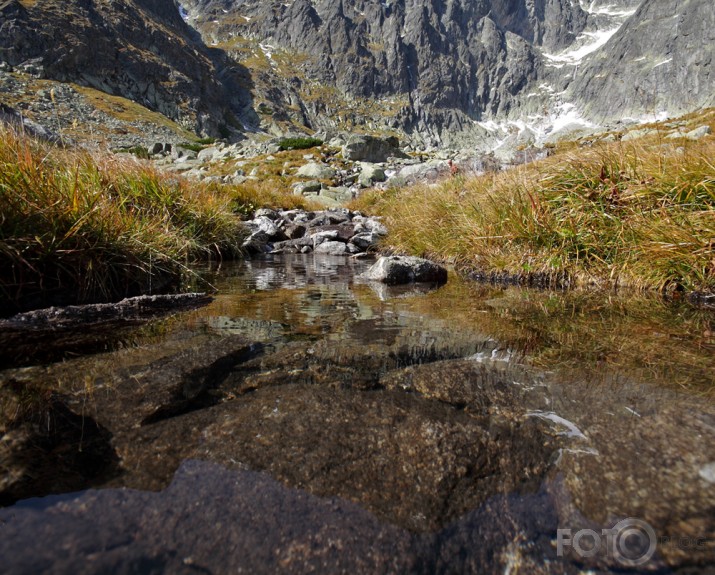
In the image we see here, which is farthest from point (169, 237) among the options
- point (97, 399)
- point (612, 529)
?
point (612, 529)

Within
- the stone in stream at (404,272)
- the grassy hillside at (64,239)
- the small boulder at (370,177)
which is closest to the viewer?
the grassy hillside at (64,239)

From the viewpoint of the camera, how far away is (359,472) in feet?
3.09

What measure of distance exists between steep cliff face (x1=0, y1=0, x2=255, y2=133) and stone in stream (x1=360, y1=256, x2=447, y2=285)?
231 feet

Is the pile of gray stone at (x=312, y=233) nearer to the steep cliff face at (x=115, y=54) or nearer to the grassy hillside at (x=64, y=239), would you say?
the grassy hillside at (x=64, y=239)

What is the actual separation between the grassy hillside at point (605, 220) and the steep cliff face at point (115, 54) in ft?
233

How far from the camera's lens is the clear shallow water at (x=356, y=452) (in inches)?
27.9

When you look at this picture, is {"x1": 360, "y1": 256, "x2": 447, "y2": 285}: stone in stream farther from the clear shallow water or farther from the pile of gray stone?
the pile of gray stone

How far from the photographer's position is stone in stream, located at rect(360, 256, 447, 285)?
175 inches

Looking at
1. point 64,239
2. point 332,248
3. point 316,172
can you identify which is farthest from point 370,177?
point 64,239

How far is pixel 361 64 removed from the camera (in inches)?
5610

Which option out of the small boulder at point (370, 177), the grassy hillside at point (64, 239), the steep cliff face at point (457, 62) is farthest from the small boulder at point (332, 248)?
the steep cliff face at point (457, 62)

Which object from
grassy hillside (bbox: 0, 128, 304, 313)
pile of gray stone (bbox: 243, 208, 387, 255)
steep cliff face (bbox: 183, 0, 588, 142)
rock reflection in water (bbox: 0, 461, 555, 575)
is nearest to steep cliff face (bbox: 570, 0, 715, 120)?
steep cliff face (bbox: 183, 0, 588, 142)

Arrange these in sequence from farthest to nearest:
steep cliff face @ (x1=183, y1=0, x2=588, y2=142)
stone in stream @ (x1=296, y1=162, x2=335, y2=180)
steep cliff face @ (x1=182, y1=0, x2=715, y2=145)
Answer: steep cliff face @ (x1=183, y1=0, x2=588, y2=142), steep cliff face @ (x1=182, y1=0, x2=715, y2=145), stone in stream @ (x1=296, y1=162, x2=335, y2=180)

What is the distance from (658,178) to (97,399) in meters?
4.71
